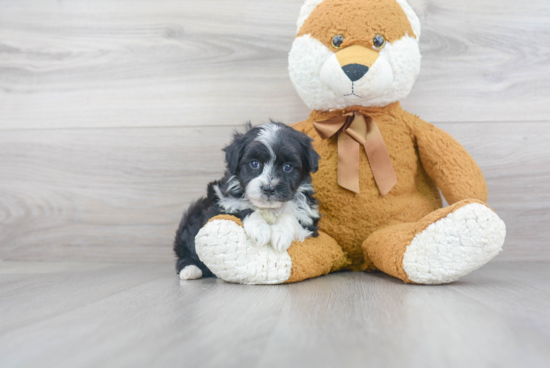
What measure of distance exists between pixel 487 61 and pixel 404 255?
3.96ft

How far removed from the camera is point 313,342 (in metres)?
0.77

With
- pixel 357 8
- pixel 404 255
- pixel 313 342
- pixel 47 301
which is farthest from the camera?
pixel 357 8

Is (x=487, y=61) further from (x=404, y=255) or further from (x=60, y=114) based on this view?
(x=60, y=114)

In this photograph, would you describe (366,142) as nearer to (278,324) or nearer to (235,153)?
(235,153)

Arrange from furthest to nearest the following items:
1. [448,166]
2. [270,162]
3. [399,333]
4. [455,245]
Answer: [448,166]
[270,162]
[455,245]
[399,333]

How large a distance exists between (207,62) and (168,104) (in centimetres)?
28

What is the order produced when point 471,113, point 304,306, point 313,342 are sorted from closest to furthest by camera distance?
point 313,342
point 304,306
point 471,113

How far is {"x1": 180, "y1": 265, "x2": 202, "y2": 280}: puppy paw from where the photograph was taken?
1503 millimetres

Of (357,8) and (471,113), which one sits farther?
(471,113)

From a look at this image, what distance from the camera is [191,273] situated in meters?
1.50

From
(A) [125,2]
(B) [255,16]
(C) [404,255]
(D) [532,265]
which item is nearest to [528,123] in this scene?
(D) [532,265]

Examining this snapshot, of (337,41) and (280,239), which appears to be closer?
(280,239)

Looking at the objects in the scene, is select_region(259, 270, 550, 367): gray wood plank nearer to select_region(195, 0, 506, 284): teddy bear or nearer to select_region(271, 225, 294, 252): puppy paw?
select_region(271, 225, 294, 252): puppy paw

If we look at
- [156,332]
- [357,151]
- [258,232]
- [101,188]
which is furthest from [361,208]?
[101,188]
